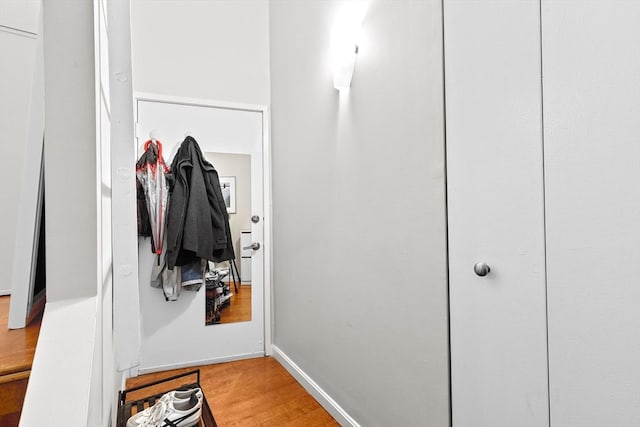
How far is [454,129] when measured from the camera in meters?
1.15

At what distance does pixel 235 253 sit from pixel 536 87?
230cm

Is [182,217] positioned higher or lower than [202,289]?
higher

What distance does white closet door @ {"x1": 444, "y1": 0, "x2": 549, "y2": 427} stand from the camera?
3.02 feet

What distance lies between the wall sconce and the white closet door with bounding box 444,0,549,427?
0.58 m

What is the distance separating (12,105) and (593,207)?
139 centimetres

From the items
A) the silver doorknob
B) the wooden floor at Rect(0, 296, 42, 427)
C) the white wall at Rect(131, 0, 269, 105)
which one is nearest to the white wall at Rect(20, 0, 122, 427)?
the wooden floor at Rect(0, 296, 42, 427)

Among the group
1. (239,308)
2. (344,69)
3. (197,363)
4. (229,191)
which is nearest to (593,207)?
(344,69)

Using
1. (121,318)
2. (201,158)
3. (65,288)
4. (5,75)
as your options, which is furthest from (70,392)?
(201,158)

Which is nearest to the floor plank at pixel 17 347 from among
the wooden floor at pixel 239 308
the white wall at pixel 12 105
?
the white wall at pixel 12 105

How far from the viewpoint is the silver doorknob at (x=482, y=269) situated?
1035 millimetres

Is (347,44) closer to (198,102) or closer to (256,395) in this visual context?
(198,102)

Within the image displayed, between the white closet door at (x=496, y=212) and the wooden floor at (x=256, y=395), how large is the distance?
1028 mm

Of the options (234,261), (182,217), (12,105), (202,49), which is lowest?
(234,261)

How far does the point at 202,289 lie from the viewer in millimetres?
2662
